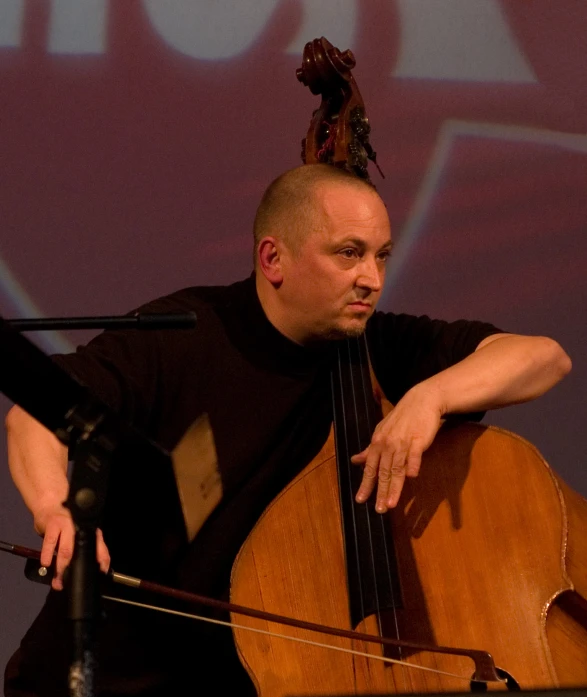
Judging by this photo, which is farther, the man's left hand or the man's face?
the man's face

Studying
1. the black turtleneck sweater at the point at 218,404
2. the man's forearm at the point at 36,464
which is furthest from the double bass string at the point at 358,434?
the man's forearm at the point at 36,464

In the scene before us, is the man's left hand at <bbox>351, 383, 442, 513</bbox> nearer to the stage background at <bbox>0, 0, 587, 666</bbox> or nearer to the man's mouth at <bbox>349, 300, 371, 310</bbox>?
the man's mouth at <bbox>349, 300, 371, 310</bbox>

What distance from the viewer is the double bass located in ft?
5.10

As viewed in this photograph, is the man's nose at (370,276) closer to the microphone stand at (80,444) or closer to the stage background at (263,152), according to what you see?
the stage background at (263,152)

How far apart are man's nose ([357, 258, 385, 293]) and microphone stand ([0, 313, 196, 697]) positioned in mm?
789

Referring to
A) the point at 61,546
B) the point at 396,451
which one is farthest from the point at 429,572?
the point at 61,546

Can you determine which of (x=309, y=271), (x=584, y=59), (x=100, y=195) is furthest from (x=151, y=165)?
(x=584, y=59)

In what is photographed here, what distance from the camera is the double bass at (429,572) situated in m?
1.55

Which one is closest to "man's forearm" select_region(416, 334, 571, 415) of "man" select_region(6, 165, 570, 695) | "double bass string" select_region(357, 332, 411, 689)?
"man" select_region(6, 165, 570, 695)

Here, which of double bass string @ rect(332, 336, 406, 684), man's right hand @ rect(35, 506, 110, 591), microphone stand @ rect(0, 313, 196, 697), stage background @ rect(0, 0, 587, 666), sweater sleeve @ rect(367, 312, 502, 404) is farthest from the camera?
stage background @ rect(0, 0, 587, 666)

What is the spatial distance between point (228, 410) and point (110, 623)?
16.6 inches

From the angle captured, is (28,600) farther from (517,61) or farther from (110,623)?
(517,61)

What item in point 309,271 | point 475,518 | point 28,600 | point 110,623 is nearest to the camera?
point 475,518

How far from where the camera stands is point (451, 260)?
8.68 ft
